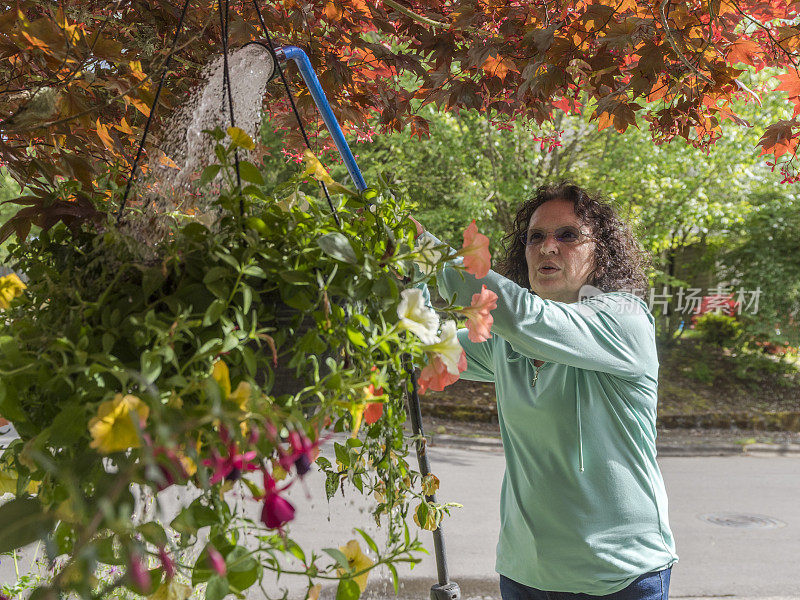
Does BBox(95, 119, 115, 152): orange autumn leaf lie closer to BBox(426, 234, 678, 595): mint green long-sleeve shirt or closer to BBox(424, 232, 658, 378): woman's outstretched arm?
BBox(424, 232, 658, 378): woman's outstretched arm

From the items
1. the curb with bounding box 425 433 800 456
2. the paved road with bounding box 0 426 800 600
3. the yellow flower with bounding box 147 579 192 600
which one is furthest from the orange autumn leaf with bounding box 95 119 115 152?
the curb with bounding box 425 433 800 456

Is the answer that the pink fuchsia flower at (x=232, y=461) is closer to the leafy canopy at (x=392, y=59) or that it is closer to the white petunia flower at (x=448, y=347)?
the white petunia flower at (x=448, y=347)

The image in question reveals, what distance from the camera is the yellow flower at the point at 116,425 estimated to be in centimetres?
54

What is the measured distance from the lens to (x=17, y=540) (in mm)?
610

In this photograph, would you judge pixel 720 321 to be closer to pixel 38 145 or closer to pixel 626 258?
pixel 626 258

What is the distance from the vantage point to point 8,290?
0.82m

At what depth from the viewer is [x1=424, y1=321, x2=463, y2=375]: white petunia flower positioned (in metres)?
0.85

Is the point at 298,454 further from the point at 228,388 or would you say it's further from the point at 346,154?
the point at 346,154

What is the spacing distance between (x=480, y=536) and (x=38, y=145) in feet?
14.8

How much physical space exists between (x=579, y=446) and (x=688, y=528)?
467 cm

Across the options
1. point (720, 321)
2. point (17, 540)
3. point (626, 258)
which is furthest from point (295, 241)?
point (720, 321)

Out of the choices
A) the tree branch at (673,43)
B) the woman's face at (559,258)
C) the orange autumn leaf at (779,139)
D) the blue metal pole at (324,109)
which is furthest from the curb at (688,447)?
the blue metal pole at (324,109)

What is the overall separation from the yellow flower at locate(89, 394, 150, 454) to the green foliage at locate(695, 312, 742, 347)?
40.5 ft

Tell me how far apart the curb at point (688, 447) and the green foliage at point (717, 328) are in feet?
9.46
